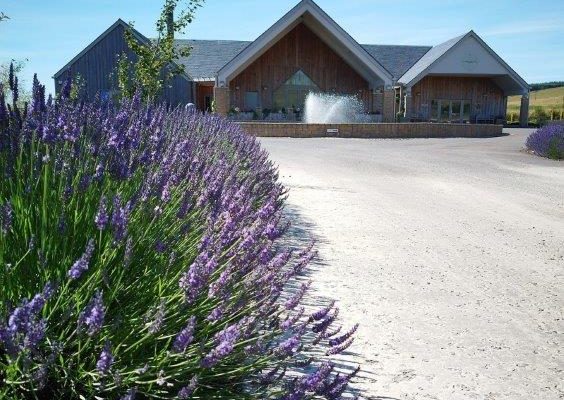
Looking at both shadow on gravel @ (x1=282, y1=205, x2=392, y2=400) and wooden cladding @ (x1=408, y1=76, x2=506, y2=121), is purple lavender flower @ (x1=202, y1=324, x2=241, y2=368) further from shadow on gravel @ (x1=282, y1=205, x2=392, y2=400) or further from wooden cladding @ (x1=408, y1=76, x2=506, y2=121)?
wooden cladding @ (x1=408, y1=76, x2=506, y2=121)

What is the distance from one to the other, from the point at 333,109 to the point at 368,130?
7574mm

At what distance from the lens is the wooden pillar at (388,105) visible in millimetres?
34094

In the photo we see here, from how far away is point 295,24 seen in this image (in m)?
33.5

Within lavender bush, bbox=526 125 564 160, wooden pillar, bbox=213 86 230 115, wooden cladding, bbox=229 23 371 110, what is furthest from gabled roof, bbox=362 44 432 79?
lavender bush, bbox=526 125 564 160

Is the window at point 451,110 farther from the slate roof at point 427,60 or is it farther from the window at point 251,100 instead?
the window at point 251,100

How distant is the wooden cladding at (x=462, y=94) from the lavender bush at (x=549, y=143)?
18764mm

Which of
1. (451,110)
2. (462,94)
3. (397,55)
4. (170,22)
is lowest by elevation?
(451,110)

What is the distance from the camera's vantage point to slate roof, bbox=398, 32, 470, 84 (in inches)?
1437

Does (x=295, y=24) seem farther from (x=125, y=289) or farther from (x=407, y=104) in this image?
(x=125, y=289)

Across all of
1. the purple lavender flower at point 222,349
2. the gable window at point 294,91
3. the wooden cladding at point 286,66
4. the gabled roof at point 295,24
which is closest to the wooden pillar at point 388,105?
the gabled roof at point 295,24

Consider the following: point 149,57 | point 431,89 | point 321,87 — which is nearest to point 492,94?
point 431,89

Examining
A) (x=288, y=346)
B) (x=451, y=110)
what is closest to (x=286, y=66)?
(x=451, y=110)

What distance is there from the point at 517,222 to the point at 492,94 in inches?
1406

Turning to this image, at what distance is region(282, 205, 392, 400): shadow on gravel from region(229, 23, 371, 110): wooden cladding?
27086mm
